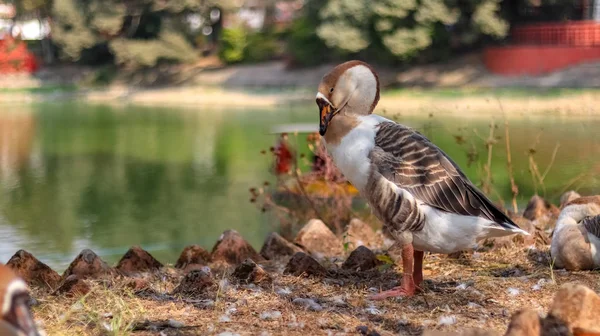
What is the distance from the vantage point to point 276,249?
20.0 ft

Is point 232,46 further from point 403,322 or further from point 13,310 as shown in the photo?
point 13,310

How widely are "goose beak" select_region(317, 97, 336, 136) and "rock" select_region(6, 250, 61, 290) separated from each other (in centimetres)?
204

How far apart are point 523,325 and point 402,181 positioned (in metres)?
1.47

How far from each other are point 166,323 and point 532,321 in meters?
1.62

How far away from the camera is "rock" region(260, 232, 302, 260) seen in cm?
606

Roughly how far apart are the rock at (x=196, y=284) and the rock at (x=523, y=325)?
6.10 feet

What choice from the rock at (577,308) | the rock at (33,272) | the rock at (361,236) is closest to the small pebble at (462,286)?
the rock at (577,308)

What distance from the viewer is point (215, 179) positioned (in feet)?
49.3

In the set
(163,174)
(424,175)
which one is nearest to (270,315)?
(424,175)

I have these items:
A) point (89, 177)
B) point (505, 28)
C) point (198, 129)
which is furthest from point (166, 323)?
point (505, 28)

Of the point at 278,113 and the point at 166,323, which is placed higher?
the point at 166,323

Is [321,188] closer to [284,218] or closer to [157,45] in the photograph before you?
[284,218]

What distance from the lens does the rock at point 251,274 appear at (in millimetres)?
4512

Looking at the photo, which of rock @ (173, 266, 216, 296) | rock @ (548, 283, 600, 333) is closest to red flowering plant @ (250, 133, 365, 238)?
rock @ (173, 266, 216, 296)
